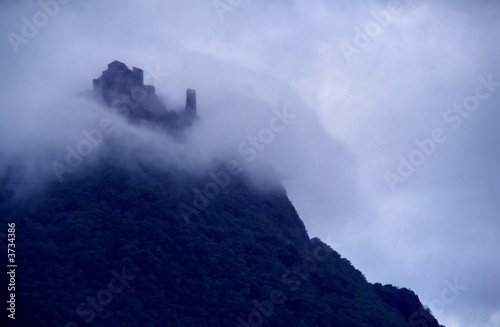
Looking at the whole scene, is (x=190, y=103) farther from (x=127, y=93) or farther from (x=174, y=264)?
(x=174, y=264)

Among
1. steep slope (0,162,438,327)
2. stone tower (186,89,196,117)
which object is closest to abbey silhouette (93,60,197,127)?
stone tower (186,89,196,117)

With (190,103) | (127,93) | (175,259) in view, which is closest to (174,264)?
(175,259)

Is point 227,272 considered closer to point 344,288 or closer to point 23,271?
point 344,288

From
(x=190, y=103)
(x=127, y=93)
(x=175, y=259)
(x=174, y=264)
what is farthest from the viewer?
(x=190, y=103)

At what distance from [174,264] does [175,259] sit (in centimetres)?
95

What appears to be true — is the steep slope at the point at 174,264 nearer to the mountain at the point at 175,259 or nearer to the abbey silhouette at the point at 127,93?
the mountain at the point at 175,259

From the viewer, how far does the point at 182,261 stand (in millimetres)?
62281

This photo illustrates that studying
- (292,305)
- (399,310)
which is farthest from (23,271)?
(399,310)

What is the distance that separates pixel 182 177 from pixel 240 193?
666 centimetres

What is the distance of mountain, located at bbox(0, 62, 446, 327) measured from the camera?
5359cm

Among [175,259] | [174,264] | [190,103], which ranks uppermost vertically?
[190,103]

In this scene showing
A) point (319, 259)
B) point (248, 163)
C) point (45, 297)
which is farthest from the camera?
point (248, 163)

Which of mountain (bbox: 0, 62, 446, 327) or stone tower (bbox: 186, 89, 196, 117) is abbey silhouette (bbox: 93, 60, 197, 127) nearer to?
stone tower (bbox: 186, 89, 196, 117)

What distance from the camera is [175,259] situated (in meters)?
62.3
